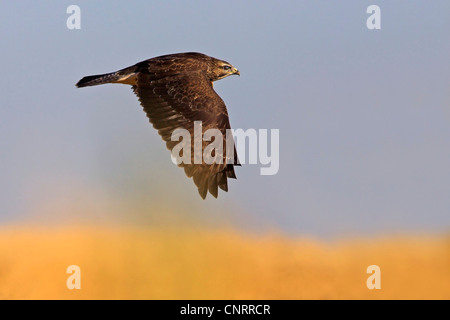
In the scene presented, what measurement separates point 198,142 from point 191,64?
1.74m

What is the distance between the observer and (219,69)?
19.1 metres

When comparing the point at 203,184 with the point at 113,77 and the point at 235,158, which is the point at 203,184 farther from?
the point at 113,77

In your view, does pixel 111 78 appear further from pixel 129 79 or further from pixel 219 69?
pixel 219 69

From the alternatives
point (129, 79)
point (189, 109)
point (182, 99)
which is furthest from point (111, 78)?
point (189, 109)

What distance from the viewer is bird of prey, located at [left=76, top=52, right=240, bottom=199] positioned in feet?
56.6

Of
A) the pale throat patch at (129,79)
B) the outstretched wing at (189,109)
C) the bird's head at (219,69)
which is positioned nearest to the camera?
the outstretched wing at (189,109)

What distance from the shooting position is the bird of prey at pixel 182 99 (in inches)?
680

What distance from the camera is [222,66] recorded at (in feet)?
62.7

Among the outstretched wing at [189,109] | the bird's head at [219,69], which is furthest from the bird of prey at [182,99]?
the bird's head at [219,69]

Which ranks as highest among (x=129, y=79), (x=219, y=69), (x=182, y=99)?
(x=219, y=69)

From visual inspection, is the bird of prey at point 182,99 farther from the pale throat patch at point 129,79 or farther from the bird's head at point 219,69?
the bird's head at point 219,69

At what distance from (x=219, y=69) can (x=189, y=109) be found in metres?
1.75

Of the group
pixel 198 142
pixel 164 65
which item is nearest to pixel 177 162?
pixel 198 142

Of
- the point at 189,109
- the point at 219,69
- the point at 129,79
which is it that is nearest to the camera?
the point at 189,109
